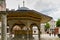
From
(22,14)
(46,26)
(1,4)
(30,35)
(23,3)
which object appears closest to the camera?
(1,4)

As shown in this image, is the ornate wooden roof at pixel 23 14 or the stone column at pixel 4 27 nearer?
the stone column at pixel 4 27

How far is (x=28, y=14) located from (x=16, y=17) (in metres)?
1.56

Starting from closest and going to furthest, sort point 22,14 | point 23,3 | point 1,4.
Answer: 1. point 1,4
2. point 22,14
3. point 23,3

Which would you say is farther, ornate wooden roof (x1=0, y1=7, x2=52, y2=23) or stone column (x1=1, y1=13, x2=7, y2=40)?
ornate wooden roof (x1=0, y1=7, x2=52, y2=23)

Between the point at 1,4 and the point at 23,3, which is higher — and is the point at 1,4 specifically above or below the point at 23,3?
below

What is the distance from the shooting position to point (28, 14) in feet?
55.6

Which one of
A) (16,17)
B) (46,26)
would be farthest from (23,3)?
(46,26)

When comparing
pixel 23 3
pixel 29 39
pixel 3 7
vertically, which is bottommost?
pixel 29 39

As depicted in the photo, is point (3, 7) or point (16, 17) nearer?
point (3, 7)

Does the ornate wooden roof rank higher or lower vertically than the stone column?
higher

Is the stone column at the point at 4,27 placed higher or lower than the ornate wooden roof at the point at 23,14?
lower

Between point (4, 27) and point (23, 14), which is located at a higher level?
point (23, 14)

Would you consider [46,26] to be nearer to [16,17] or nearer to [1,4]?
[16,17]

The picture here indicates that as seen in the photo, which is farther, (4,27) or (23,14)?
(23,14)
